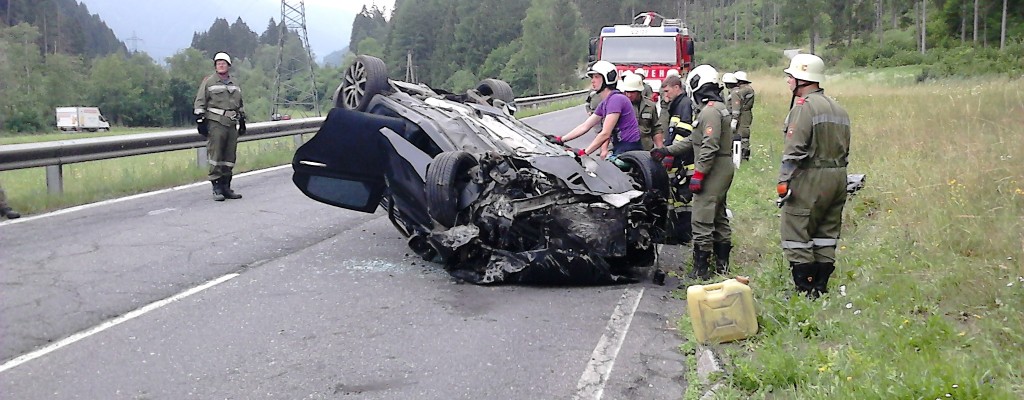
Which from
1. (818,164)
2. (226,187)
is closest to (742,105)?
(226,187)

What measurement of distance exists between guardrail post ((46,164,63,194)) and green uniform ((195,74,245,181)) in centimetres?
189

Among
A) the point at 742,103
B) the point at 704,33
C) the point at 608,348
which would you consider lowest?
the point at 608,348

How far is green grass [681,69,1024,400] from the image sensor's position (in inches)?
161

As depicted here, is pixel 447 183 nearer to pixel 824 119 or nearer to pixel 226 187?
pixel 824 119

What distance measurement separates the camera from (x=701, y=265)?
7043 mm

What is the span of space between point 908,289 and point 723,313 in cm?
137

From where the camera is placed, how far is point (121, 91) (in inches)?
2921

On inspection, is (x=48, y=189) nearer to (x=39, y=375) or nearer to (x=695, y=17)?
(x=39, y=375)

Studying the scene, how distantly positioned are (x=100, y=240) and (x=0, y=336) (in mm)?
2860

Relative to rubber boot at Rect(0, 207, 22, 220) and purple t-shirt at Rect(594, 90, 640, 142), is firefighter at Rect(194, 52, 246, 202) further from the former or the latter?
purple t-shirt at Rect(594, 90, 640, 142)

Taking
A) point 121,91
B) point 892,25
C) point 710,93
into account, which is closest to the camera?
point 710,93

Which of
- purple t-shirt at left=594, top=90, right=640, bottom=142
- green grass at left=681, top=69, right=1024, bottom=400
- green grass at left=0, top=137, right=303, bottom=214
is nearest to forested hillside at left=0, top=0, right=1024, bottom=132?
green grass at left=681, top=69, right=1024, bottom=400

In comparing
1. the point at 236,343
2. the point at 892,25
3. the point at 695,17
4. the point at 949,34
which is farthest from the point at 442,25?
the point at 236,343

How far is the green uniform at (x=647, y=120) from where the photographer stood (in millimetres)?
9898
